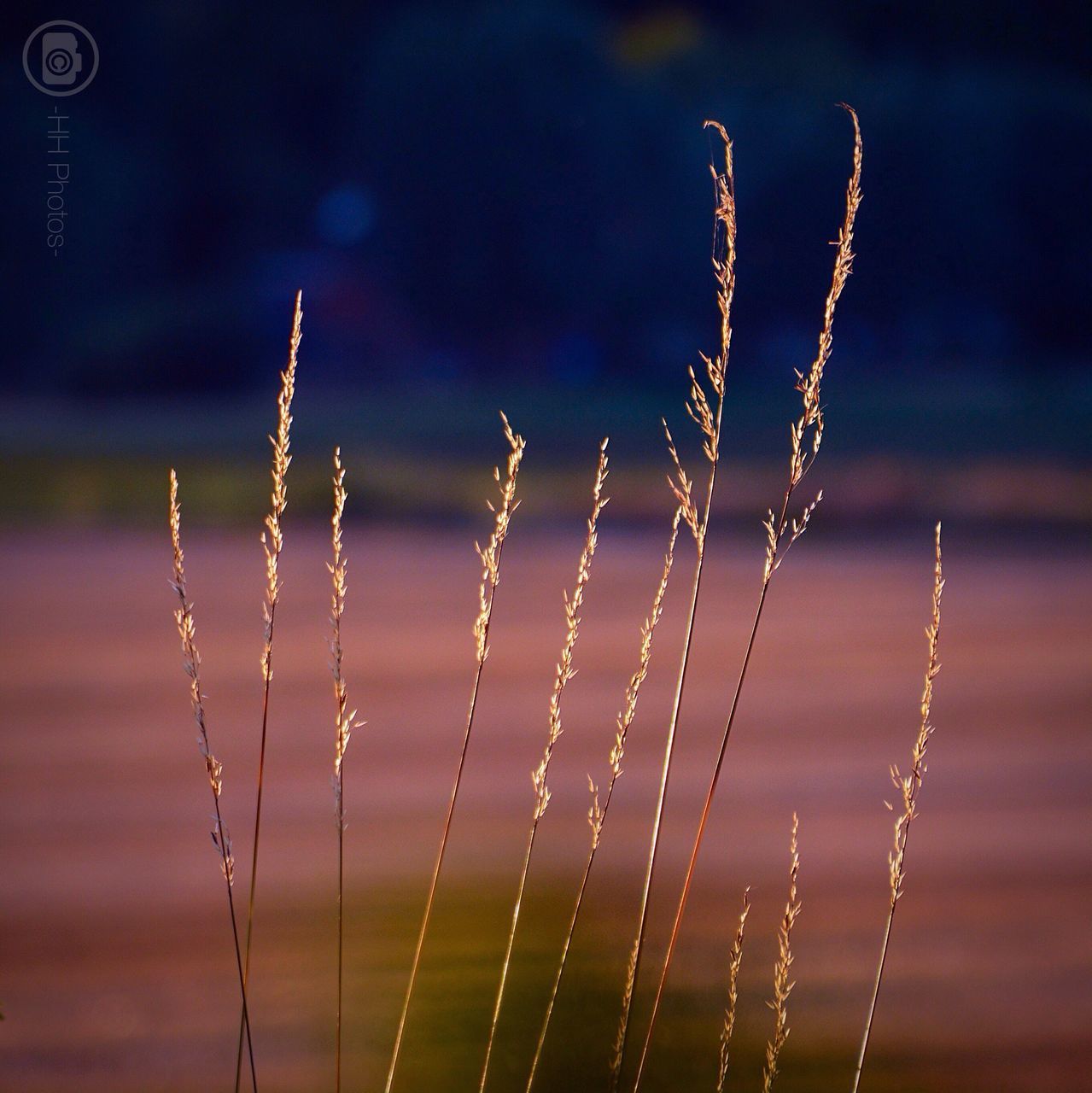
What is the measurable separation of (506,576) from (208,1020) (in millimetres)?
4486

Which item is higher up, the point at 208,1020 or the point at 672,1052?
the point at 672,1052

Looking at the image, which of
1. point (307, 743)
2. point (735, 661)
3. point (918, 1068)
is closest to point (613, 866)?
point (918, 1068)

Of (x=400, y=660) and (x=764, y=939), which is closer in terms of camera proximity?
(x=764, y=939)

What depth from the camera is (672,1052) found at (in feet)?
6.37

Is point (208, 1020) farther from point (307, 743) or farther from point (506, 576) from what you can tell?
point (506, 576)

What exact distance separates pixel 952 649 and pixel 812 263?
6188 millimetres

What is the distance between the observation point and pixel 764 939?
2453 millimetres

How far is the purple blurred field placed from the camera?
2.07 meters

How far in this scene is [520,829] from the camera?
3150 millimetres

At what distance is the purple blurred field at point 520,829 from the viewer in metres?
2.07

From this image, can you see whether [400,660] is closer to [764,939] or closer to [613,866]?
[613,866]

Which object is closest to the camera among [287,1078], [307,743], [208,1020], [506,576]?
[287,1078]

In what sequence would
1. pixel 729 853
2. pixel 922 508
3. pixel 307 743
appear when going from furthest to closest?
pixel 922 508 < pixel 307 743 < pixel 729 853

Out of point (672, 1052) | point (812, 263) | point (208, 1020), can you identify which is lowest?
point (208, 1020)
